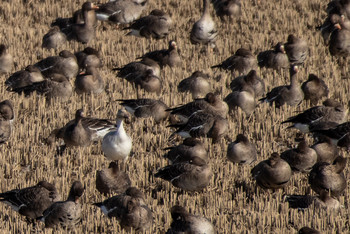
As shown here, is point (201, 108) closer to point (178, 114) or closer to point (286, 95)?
point (178, 114)

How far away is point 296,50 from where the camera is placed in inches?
723

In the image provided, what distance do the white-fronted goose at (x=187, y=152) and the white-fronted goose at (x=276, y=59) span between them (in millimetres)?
6206

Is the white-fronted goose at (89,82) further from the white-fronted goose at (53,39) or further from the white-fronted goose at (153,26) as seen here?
the white-fronted goose at (153,26)

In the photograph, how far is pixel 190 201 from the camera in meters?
10.5

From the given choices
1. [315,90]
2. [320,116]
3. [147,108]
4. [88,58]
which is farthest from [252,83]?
[88,58]

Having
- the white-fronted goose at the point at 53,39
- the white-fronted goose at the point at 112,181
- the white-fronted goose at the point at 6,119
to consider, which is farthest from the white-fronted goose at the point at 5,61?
the white-fronted goose at the point at 112,181

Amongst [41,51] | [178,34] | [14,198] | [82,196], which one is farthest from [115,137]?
[178,34]

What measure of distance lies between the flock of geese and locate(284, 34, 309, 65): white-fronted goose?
24mm

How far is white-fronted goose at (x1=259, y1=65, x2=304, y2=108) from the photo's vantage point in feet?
49.5

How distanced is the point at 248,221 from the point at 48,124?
496 cm

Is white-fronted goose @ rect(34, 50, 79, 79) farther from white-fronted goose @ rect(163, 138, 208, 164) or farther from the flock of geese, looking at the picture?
white-fronted goose @ rect(163, 138, 208, 164)

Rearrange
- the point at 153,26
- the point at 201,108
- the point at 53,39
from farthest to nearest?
the point at 153,26 → the point at 53,39 → the point at 201,108

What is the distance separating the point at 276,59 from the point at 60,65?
4929 millimetres

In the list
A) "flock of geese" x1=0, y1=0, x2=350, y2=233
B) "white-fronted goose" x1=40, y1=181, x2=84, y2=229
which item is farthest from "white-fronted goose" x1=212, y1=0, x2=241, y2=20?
"white-fronted goose" x1=40, y1=181, x2=84, y2=229
